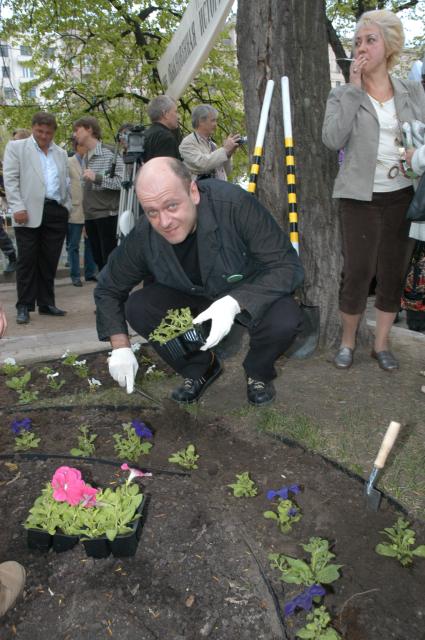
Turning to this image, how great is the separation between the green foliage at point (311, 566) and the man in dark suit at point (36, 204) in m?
4.13

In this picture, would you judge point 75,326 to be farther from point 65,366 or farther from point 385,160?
point 385,160

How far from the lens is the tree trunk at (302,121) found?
10.8 feet

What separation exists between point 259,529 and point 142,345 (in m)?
2.14

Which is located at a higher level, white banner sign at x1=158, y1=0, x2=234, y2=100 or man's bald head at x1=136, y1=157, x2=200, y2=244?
white banner sign at x1=158, y1=0, x2=234, y2=100

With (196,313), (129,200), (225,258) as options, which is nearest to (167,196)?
(225,258)

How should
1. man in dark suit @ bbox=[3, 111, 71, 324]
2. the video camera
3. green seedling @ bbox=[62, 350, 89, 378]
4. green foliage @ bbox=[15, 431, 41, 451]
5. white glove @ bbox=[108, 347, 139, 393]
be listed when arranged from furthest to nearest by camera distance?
man in dark suit @ bbox=[3, 111, 71, 324] → the video camera → green seedling @ bbox=[62, 350, 89, 378] → white glove @ bbox=[108, 347, 139, 393] → green foliage @ bbox=[15, 431, 41, 451]

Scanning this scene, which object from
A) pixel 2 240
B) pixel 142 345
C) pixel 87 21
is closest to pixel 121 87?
pixel 87 21

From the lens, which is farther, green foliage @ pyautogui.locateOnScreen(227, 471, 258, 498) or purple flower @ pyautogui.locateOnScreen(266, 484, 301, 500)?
green foliage @ pyautogui.locateOnScreen(227, 471, 258, 498)

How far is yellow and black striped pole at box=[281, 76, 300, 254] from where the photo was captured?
10.8 ft

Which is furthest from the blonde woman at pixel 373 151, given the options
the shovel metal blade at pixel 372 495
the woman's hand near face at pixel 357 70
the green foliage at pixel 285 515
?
the green foliage at pixel 285 515

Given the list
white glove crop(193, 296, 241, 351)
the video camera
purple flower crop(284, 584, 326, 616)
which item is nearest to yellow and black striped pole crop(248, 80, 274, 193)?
white glove crop(193, 296, 241, 351)

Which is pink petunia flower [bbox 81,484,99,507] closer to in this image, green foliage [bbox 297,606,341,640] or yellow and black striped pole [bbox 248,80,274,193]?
green foliage [bbox 297,606,341,640]

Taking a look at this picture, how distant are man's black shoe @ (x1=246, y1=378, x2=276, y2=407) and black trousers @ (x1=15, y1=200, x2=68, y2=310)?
123 inches

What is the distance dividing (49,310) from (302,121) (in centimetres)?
343
